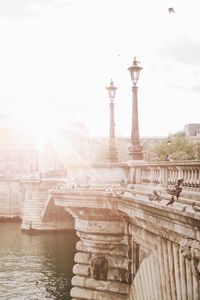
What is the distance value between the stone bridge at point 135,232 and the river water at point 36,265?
11196 millimetres

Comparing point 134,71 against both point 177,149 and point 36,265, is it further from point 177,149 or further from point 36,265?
point 177,149

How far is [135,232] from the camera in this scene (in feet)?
47.0

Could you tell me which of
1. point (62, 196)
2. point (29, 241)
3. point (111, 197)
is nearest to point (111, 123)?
point (62, 196)

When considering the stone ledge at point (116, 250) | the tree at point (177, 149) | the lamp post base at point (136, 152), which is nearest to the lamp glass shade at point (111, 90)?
the lamp post base at point (136, 152)

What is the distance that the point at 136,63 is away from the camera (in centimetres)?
1662

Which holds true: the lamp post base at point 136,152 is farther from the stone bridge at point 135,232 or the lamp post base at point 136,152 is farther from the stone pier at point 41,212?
the stone pier at point 41,212

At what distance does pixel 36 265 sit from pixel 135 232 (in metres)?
21.7

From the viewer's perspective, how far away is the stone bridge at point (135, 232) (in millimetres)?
9578

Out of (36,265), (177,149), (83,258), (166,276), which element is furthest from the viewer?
(177,149)

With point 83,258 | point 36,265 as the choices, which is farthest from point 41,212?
point 83,258

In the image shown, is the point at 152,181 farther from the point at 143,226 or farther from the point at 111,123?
the point at 111,123

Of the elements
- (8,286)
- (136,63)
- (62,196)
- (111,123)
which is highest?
(136,63)

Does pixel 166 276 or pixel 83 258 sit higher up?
pixel 166 276

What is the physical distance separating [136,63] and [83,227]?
5.86 metres
